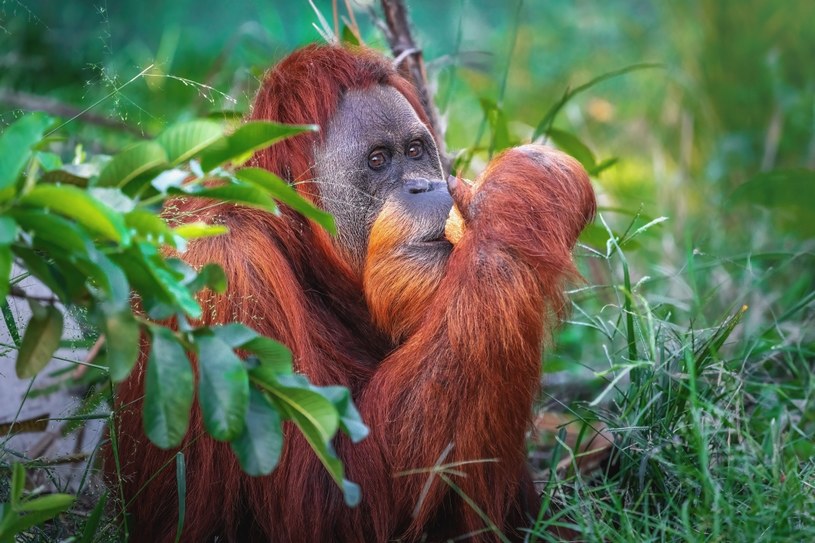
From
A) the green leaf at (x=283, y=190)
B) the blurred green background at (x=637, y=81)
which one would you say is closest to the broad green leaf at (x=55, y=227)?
the green leaf at (x=283, y=190)

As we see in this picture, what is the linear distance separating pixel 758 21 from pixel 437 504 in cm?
504

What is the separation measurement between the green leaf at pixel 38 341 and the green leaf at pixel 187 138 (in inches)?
14.5

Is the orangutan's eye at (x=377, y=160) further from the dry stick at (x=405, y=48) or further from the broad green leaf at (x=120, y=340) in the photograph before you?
the broad green leaf at (x=120, y=340)

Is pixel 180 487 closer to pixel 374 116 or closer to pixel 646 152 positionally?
pixel 374 116

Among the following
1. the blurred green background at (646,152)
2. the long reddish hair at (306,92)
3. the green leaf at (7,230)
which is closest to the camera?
the green leaf at (7,230)

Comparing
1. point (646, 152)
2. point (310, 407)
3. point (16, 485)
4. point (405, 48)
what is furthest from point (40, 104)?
point (646, 152)

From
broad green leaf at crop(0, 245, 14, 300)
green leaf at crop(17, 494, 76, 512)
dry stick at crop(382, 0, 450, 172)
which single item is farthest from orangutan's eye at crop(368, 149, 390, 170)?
broad green leaf at crop(0, 245, 14, 300)

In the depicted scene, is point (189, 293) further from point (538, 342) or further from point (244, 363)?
point (538, 342)

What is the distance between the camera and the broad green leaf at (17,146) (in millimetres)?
1495

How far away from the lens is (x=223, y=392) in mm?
1591

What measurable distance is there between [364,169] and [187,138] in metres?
1.18

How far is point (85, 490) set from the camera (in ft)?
10.4

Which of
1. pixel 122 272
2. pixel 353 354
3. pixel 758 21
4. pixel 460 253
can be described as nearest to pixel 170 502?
pixel 353 354

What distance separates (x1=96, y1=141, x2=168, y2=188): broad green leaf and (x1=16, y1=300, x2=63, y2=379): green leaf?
27 centimetres
